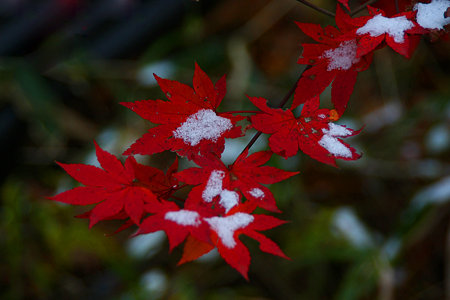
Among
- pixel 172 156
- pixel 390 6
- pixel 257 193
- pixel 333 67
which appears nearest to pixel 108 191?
pixel 257 193

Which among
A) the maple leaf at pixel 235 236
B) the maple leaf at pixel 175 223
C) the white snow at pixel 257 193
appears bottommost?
the maple leaf at pixel 235 236

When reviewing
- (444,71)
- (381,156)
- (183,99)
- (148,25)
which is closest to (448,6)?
(183,99)

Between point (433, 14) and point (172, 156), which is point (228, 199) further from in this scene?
point (172, 156)

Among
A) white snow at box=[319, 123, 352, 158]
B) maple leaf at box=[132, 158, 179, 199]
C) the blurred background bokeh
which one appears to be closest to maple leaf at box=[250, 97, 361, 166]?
white snow at box=[319, 123, 352, 158]

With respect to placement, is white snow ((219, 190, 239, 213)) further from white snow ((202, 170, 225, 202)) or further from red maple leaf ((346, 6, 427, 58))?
red maple leaf ((346, 6, 427, 58))

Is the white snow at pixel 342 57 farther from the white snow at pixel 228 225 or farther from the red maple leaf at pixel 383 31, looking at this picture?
the white snow at pixel 228 225

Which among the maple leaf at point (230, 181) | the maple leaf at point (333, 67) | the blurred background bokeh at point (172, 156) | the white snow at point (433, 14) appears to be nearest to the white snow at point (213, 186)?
the maple leaf at point (230, 181)
